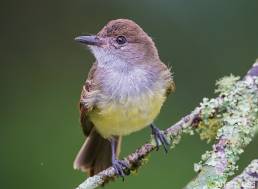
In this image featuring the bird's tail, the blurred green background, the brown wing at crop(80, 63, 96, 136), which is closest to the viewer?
the brown wing at crop(80, 63, 96, 136)

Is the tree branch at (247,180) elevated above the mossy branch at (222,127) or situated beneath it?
situated beneath

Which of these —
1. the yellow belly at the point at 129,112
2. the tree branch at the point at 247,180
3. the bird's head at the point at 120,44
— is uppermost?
the bird's head at the point at 120,44

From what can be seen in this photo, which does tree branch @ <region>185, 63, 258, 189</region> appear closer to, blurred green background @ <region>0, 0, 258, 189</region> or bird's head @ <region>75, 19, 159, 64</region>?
bird's head @ <region>75, 19, 159, 64</region>

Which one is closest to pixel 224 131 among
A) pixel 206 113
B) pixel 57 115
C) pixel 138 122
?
pixel 206 113

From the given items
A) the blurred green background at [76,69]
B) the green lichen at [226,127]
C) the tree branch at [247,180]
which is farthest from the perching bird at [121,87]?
the tree branch at [247,180]

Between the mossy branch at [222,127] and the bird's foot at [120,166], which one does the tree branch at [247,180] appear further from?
the bird's foot at [120,166]

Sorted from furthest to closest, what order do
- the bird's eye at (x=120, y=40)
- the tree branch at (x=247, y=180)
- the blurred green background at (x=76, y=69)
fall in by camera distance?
the blurred green background at (x=76, y=69)
the bird's eye at (x=120, y=40)
the tree branch at (x=247, y=180)

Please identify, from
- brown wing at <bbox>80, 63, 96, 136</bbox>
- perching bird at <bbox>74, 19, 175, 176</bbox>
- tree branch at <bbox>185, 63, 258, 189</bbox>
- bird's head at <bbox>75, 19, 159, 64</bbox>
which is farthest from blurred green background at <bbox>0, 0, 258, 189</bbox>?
tree branch at <bbox>185, 63, 258, 189</bbox>
